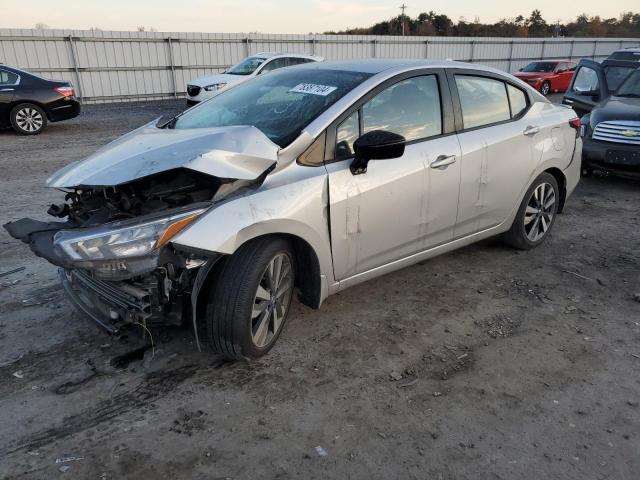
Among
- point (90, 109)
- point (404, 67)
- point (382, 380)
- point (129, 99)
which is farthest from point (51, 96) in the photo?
point (382, 380)

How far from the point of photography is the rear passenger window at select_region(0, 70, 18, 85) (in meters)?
11.1

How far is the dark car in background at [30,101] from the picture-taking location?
36.9ft

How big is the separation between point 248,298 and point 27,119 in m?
10.9

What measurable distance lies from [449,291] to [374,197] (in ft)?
4.10

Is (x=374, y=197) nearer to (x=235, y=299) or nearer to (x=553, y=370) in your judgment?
(x=235, y=299)

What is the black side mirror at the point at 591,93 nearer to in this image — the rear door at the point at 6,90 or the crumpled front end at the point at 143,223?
the crumpled front end at the point at 143,223

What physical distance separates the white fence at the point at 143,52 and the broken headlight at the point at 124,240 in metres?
18.1

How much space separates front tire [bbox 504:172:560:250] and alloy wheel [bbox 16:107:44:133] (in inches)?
424

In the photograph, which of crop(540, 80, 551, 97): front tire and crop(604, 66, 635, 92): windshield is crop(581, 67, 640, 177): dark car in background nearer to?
crop(604, 66, 635, 92): windshield

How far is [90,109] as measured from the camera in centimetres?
1712

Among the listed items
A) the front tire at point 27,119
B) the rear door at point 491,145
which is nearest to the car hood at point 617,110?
the rear door at point 491,145

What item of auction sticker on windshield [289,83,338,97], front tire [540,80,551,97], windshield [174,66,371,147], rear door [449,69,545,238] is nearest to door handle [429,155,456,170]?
rear door [449,69,545,238]

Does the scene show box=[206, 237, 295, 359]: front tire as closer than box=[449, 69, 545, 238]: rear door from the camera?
Yes

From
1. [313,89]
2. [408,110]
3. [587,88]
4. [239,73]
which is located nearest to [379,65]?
[408,110]
